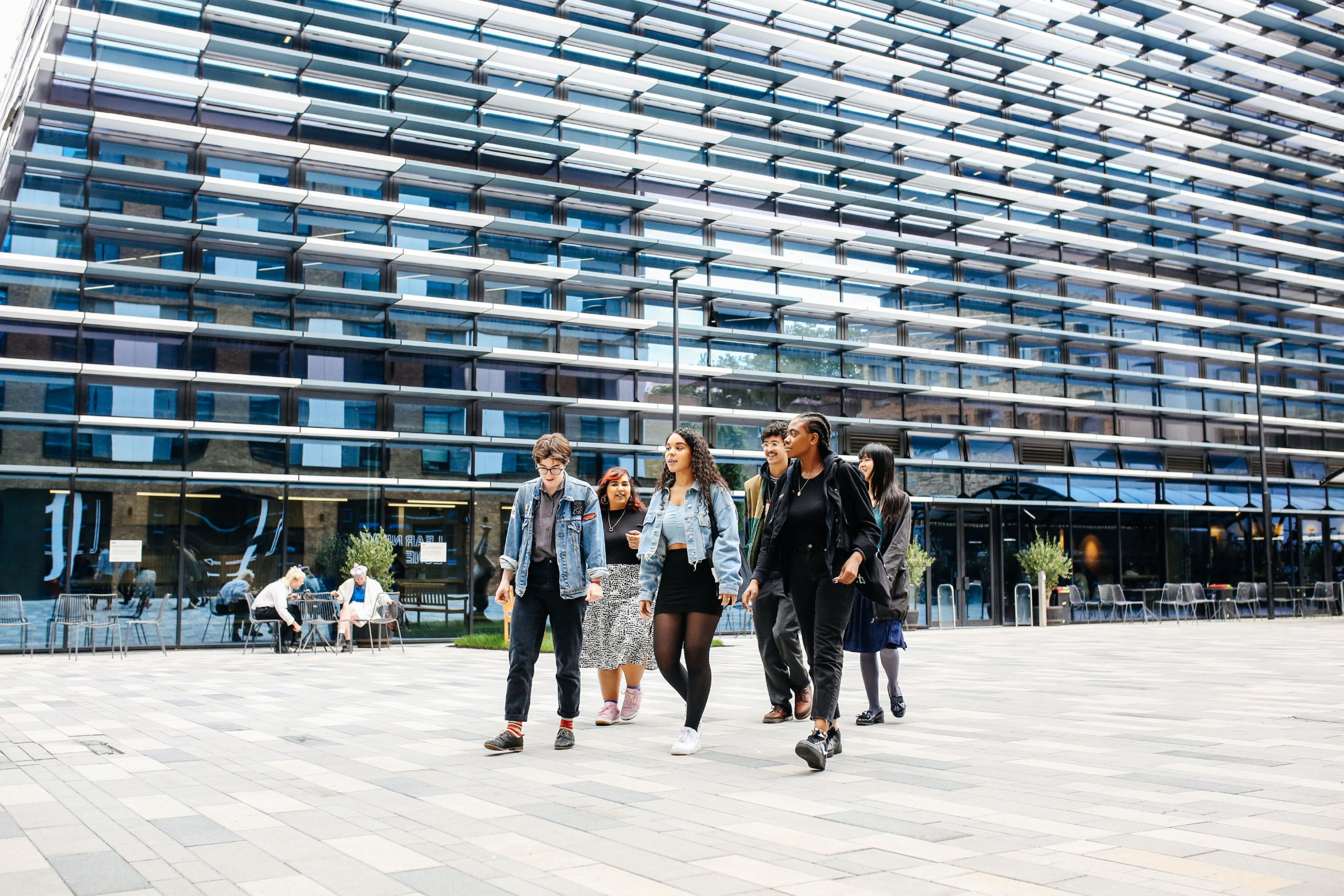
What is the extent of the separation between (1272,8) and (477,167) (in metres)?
25.8

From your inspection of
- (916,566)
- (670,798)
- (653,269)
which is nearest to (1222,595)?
(916,566)

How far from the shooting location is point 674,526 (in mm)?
7535

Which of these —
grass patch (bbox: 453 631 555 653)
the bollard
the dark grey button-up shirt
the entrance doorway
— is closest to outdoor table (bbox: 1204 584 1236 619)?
the bollard

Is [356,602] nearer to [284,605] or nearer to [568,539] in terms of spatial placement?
[284,605]

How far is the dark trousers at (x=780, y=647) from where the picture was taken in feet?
28.4

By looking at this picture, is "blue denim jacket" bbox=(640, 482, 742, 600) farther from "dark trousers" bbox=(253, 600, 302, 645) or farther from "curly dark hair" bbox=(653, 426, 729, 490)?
"dark trousers" bbox=(253, 600, 302, 645)

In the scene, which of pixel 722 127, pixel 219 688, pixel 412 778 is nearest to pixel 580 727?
pixel 412 778

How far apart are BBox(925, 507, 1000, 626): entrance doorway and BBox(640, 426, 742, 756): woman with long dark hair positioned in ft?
70.1

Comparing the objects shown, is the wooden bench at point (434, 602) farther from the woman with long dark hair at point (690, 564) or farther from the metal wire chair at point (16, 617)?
the woman with long dark hair at point (690, 564)

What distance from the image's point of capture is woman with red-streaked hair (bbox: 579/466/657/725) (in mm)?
8797

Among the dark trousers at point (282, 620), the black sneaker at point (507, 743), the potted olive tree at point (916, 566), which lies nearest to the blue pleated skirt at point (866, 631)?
the black sneaker at point (507, 743)

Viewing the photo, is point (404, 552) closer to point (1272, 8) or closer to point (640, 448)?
point (640, 448)

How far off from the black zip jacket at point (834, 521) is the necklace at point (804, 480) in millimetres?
10

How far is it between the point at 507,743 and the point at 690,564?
1636 mm
